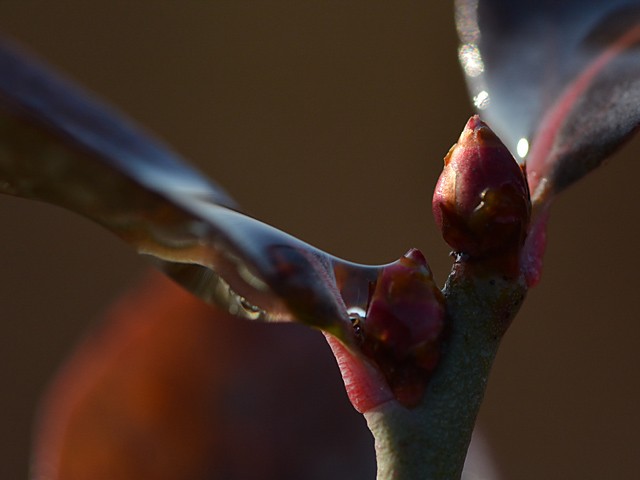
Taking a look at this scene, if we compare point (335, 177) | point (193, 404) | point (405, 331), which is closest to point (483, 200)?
point (405, 331)

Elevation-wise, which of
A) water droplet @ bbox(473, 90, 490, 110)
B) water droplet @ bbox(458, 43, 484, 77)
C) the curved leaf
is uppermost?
water droplet @ bbox(458, 43, 484, 77)

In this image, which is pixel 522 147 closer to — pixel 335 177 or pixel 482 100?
pixel 482 100

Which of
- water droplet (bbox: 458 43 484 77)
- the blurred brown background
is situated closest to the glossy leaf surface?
water droplet (bbox: 458 43 484 77)

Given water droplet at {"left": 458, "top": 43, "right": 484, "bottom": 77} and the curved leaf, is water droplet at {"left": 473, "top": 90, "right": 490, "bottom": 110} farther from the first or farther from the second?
the curved leaf

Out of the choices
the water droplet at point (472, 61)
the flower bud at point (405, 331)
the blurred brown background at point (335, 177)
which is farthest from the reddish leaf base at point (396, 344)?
the blurred brown background at point (335, 177)

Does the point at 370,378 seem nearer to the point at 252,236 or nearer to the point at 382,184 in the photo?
the point at 252,236

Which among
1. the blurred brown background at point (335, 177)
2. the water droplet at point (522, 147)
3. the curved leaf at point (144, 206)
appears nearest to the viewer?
the curved leaf at point (144, 206)

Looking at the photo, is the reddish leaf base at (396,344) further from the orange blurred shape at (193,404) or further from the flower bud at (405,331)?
the orange blurred shape at (193,404)
